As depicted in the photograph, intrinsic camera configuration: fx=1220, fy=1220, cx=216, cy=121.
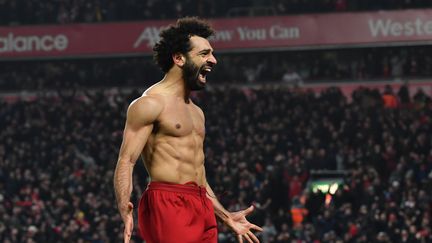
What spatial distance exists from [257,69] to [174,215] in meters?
27.6

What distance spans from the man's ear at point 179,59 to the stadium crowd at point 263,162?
11.6 meters

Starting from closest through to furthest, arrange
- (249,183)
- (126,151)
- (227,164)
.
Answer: (126,151)
(249,183)
(227,164)

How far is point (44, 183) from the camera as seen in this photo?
25.2 metres

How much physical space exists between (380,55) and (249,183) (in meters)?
13.5

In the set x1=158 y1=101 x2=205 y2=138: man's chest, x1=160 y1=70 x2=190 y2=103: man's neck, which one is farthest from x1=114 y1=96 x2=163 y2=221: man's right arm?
x1=160 y1=70 x2=190 y2=103: man's neck

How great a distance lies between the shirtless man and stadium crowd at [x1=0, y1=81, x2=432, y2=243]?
11.4 meters

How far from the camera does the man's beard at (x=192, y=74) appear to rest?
351 inches

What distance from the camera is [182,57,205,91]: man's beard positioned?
891cm

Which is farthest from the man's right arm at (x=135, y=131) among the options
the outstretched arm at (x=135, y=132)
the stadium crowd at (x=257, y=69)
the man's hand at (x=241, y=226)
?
the stadium crowd at (x=257, y=69)

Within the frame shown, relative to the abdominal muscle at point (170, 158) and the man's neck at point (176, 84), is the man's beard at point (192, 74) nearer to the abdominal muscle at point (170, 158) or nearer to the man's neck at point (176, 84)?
the man's neck at point (176, 84)

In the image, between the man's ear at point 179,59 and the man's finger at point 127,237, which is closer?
the man's finger at point 127,237

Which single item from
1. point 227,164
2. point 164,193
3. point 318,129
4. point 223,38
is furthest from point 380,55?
point 164,193

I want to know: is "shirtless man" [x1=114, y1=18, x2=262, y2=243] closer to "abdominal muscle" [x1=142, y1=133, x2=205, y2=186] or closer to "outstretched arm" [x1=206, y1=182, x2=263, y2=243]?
"abdominal muscle" [x1=142, y1=133, x2=205, y2=186]

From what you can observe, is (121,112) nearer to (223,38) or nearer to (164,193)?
(223,38)
